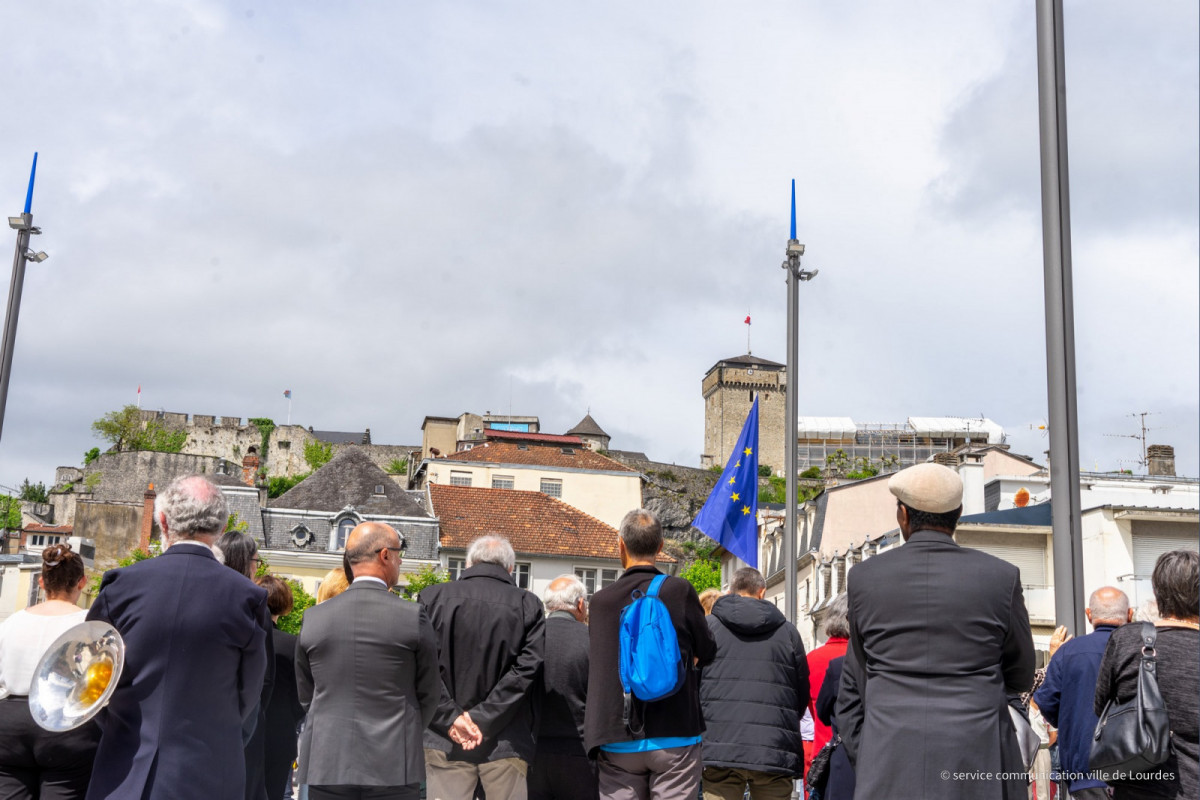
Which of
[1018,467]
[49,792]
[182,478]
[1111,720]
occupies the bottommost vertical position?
[49,792]

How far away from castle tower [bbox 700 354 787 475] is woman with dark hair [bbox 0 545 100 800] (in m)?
131

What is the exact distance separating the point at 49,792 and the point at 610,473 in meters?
75.9

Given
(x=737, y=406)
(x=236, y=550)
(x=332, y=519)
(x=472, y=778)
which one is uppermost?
(x=737, y=406)

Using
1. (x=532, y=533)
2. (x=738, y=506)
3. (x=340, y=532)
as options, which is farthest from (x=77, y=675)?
(x=532, y=533)

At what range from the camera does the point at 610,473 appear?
3211 inches

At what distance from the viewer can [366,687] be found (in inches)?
242

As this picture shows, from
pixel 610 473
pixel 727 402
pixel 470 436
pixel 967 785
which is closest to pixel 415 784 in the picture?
pixel 967 785

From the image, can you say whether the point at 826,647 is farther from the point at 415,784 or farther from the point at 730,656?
the point at 415,784

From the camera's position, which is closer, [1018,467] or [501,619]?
[501,619]

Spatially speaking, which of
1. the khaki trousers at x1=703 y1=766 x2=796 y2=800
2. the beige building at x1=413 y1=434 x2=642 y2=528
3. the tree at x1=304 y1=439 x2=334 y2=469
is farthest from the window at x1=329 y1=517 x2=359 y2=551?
the tree at x1=304 y1=439 x2=334 y2=469

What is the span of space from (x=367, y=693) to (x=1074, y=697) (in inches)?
139

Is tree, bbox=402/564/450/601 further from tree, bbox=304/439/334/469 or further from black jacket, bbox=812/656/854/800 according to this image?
tree, bbox=304/439/334/469

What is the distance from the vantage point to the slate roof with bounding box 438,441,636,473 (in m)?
81.9

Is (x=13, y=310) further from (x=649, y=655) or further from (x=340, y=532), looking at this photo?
(x=340, y=532)
